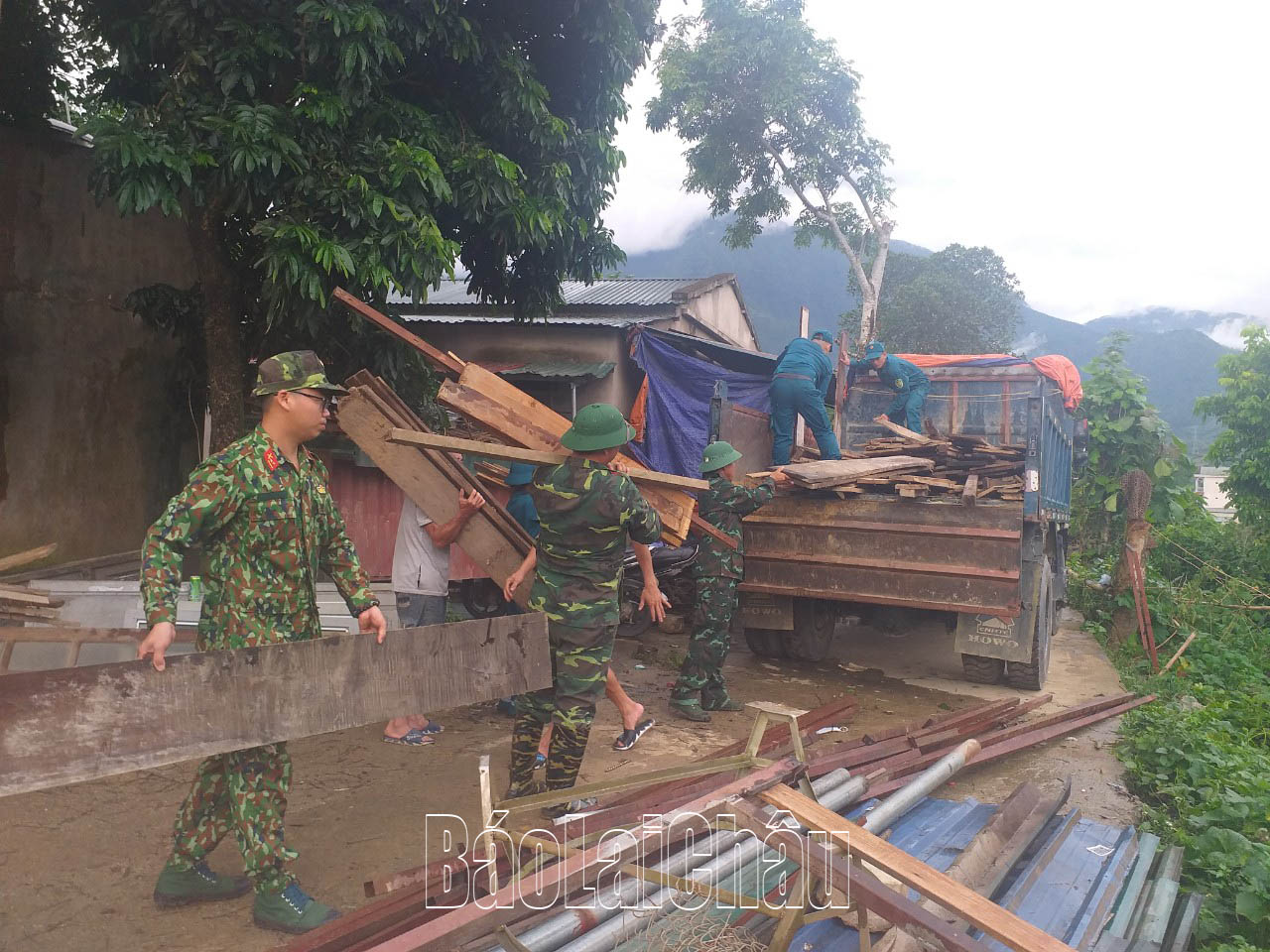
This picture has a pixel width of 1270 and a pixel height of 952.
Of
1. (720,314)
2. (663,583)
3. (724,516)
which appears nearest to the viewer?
(724,516)

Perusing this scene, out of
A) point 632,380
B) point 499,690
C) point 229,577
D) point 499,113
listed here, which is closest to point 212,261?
point 499,113

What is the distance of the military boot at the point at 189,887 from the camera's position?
2.96 m

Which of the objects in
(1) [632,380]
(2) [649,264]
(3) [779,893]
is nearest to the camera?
(3) [779,893]

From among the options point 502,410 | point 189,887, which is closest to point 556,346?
point 502,410

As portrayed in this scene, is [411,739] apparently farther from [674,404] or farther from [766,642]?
[674,404]

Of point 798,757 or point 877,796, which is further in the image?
point 877,796

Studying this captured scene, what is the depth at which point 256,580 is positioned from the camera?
111 inches

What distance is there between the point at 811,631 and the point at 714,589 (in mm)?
1705

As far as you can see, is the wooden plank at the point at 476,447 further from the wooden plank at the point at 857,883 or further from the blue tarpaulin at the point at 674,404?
the blue tarpaulin at the point at 674,404

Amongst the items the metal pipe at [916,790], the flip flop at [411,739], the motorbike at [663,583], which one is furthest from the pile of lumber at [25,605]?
the metal pipe at [916,790]

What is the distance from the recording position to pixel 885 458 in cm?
664

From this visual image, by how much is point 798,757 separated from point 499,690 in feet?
3.43

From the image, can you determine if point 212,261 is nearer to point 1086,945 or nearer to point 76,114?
point 76,114

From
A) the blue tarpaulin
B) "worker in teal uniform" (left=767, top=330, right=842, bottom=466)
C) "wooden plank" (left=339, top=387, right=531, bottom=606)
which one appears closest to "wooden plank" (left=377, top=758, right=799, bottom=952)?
"wooden plank" (left=339, top=387, right=531, bottom=606)
